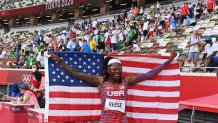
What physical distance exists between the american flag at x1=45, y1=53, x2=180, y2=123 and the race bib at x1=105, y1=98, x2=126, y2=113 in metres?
0.52

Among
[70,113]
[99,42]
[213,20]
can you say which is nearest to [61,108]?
[70,113]

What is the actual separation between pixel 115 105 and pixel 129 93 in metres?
0.61

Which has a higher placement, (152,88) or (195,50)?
(195,50)

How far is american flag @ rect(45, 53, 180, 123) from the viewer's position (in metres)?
5.30

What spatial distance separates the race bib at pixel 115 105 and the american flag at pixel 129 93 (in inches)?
20.4

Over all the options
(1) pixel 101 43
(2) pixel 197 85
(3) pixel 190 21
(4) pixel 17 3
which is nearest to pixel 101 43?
(1) pixel 101 43

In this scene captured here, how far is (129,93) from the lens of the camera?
5352 mm

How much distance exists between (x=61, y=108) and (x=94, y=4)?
127 ft

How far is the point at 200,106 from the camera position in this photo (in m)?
5.86

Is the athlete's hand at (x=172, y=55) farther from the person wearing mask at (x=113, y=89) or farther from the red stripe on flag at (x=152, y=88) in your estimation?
the person wearing mask at (x=113, y=89)

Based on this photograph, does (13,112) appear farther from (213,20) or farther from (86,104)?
(213,20)

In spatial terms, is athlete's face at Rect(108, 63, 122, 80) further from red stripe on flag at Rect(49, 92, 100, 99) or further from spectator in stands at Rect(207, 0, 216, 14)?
spectator in stands at Rect(207, 0, 216, 14)

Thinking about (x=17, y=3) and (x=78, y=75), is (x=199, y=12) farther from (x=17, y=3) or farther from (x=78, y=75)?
(x=17, y=3)

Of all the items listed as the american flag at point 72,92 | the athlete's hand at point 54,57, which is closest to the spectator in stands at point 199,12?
the american flag at point 72,92
